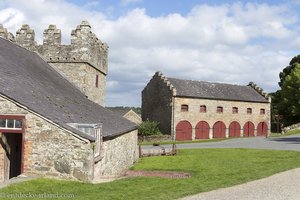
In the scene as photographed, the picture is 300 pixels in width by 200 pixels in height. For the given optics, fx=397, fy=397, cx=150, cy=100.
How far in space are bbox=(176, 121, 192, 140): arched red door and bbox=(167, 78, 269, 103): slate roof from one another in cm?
360

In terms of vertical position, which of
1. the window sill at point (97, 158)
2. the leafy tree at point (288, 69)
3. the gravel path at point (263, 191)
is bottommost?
the gravel path at point (263, 191)

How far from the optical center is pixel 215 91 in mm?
53219

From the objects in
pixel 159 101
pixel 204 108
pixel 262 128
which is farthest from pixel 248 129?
pixel 159 101

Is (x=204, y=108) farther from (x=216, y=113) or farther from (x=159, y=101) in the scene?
(x=159, y=101)

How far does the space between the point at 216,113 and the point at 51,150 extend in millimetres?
39459

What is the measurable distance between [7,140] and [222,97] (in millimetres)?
39420

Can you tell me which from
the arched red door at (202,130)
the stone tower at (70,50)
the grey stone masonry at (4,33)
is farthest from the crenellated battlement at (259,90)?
the grey stone masonry at (4,33)

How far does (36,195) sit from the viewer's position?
38.7 ft

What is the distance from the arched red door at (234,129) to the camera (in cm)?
5356

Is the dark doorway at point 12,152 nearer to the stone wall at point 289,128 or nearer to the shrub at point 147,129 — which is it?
the shrub at point 147,129

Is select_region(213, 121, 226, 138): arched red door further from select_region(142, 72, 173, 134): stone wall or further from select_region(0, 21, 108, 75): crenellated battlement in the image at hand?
select_region(0, 21, 108, 75): crenellated battlement

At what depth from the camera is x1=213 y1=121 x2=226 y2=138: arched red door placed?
52.1m

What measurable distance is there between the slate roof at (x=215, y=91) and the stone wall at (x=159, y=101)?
4.11 feet

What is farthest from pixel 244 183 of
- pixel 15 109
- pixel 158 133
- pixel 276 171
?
pixel 158 133
